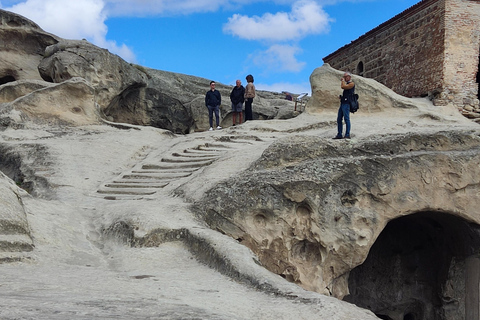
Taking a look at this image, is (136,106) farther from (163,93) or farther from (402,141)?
(402,141)

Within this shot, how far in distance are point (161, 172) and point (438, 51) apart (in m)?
11.2

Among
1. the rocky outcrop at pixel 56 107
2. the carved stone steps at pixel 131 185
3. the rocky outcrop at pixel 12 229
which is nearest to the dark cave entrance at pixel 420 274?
the carved stone steps at pixel 131 185

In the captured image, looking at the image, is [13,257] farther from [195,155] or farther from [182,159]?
[195,155]

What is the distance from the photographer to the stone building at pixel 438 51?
53.9 ft

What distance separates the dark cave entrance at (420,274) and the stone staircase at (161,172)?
3.51 meters

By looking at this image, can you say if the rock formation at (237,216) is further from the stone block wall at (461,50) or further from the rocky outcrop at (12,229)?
the stone block wall at (461,50)

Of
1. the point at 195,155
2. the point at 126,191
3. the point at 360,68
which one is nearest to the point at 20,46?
the point at 195,155

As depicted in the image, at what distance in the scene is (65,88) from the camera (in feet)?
43.9

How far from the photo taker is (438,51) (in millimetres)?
16562

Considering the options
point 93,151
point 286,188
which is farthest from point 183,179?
point 93,151

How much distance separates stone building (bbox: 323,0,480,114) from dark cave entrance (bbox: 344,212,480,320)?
27.3 feet

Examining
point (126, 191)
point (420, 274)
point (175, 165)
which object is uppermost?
point (175, 165)

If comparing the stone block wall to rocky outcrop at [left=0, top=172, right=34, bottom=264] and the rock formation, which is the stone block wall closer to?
the rock formation

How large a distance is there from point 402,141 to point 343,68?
48.2ft
